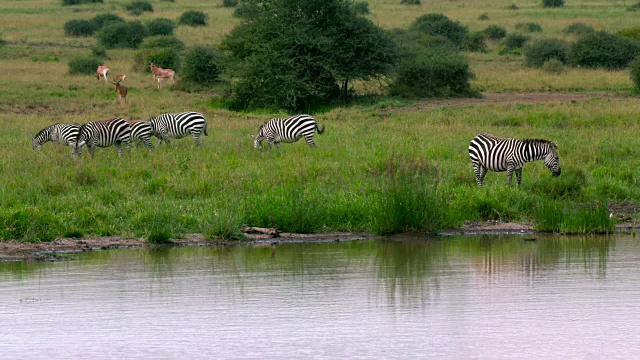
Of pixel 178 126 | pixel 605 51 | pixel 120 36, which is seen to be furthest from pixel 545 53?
pixel 178 126

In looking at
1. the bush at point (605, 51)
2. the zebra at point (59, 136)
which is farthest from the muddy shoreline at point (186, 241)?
the bush at point (605, 51)

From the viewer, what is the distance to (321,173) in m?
15.8

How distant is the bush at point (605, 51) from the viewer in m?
38.6

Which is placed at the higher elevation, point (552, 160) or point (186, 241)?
point (552, 160)

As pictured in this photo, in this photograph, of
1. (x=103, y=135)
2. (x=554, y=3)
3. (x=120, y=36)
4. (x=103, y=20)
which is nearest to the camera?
(x=103, y=135)

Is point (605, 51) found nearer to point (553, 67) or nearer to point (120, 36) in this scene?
point (553, 67)

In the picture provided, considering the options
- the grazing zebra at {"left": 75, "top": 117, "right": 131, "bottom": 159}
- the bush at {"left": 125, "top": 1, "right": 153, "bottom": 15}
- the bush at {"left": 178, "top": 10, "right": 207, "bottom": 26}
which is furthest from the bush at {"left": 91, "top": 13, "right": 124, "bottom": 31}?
the grazing zebra at {"left": 75, "top": 117, "right": 131, "bottom": 159}

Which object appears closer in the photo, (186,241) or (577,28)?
(186,241)

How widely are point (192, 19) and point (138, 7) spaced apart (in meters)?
9.60

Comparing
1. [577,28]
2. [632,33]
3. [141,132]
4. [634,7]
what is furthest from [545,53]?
[634,7]

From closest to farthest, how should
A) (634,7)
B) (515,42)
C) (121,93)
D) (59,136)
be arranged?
(59,136)
(121,93)
(515,42)
(634,7)

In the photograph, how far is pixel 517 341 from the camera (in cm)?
796

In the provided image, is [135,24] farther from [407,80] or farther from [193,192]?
[193,192]

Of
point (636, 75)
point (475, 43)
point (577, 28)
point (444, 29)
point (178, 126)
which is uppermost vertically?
point (577, 28)
